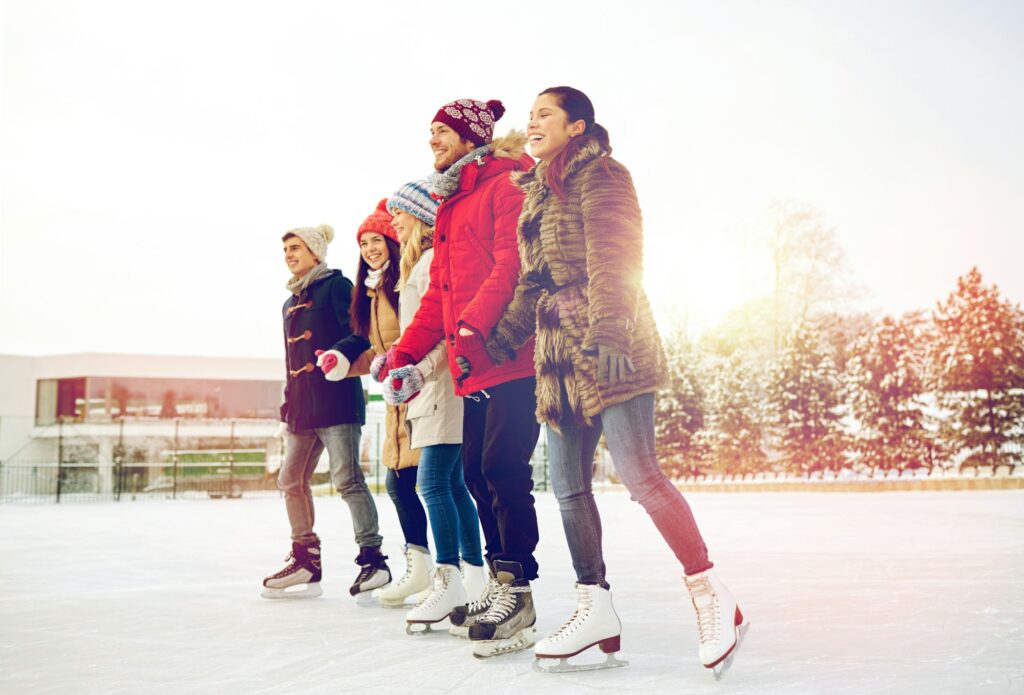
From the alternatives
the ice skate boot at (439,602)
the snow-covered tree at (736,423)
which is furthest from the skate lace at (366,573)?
the snow-covered tree at (736,423)

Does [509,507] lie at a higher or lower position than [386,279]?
lower

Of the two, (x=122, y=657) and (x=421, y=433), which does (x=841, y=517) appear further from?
(x=122, y=657)

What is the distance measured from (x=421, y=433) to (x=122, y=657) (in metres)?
1.21

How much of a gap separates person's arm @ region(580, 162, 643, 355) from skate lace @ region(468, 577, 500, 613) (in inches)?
34.2

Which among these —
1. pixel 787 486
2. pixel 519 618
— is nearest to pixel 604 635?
pixel 519 618

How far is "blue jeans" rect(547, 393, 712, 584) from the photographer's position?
2551 mm

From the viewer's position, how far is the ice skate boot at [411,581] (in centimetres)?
393

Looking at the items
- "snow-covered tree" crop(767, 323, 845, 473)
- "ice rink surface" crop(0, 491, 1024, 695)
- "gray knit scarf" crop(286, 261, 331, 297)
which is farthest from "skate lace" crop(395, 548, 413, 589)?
"snow-covered tree" crop(767, 323, 845, 473)

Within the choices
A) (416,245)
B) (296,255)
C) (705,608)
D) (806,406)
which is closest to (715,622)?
(705,608)

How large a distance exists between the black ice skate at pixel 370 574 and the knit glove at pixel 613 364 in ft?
6.56

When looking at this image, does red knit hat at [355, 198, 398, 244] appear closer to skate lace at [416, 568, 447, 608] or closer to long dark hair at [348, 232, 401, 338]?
long dark hair at [348, 232, 401, 338]

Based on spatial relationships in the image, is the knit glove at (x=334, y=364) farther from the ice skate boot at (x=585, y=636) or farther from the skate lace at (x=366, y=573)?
the ice skate boot at (x=585, y=636)

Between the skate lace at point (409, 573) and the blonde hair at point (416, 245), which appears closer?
the blonde hair at point (416, 245)

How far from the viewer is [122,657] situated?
9.97 ft
